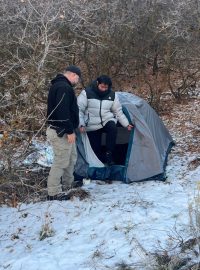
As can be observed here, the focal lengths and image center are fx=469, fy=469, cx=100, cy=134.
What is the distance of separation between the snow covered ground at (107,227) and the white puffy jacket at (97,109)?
78 centimetres

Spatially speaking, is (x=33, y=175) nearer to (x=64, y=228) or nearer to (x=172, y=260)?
(x=64, y=228)

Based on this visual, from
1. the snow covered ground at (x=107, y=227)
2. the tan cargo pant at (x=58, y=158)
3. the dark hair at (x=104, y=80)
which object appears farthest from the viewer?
the dark hair at (x=104, y=80)

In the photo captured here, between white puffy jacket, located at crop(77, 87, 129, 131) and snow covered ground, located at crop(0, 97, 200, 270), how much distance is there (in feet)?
2.57

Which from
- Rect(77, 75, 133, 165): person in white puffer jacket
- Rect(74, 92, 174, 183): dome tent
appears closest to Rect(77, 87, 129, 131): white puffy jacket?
Rect(77, 75, 133, 165): person in white puffer jacket

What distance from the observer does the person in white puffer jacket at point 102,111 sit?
20.0 ft

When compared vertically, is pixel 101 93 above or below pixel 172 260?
above

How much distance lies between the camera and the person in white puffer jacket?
6094mm

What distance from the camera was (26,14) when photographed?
8.12 metres

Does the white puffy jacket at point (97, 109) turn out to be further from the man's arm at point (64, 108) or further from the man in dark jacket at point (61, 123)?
the man's arm at point (64, 108)

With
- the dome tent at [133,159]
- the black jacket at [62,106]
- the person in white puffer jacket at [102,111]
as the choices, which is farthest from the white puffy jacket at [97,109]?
the black jacket at [62,106]

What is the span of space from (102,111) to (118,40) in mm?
3112

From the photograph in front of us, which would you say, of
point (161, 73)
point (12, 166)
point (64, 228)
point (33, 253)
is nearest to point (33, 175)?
point (12, 166)

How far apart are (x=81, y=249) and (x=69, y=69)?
6.61 feet

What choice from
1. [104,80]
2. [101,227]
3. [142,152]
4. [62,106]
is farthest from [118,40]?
[101,227]
